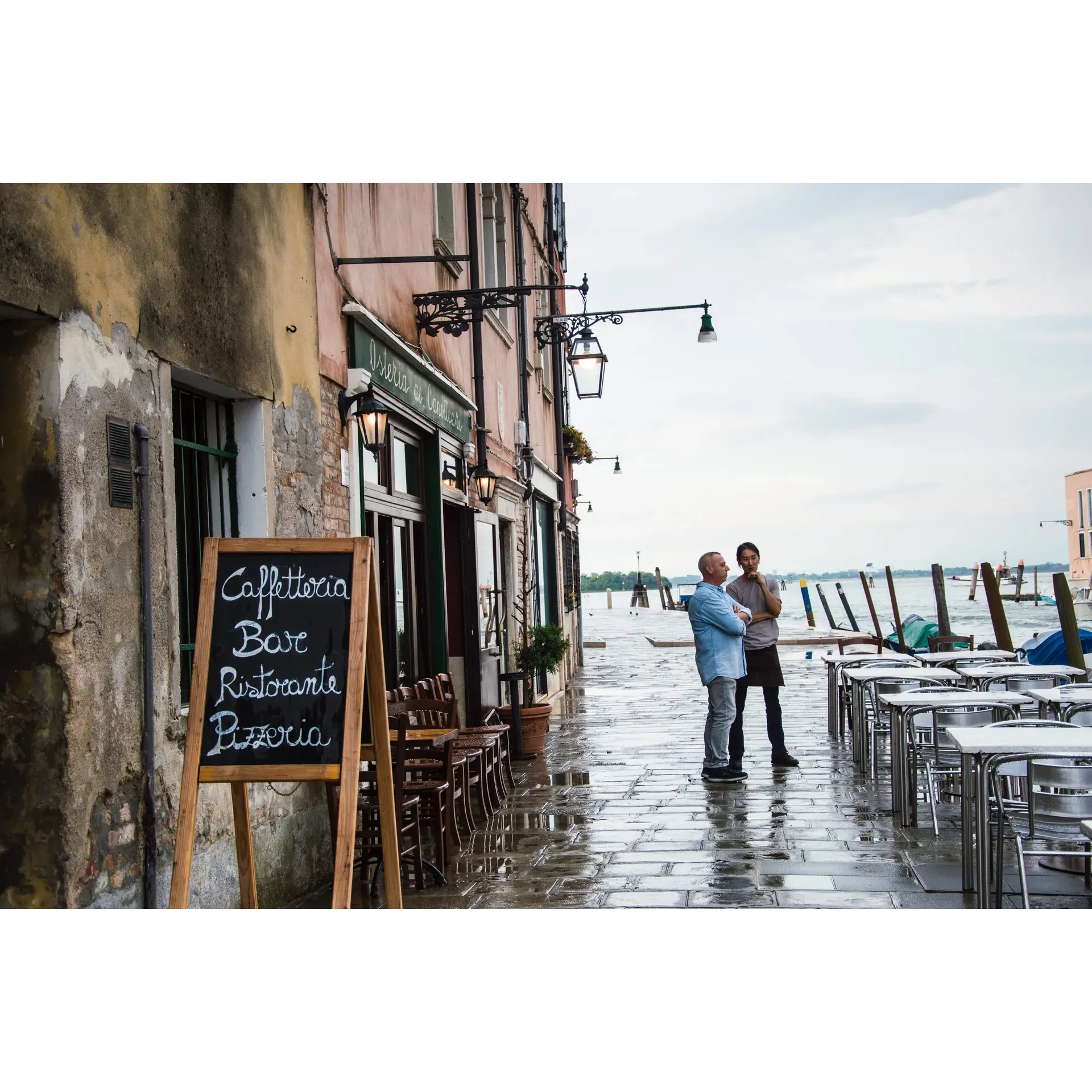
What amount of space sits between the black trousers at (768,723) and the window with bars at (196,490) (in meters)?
4.55

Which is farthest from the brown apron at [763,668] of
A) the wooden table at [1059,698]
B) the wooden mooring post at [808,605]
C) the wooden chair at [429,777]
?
the wooden mooring post at [808,605]

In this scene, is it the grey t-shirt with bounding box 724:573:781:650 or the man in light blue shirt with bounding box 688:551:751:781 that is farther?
the grey t-shirt with bounding box 724:573:781:650

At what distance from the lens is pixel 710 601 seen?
→ 8625mm

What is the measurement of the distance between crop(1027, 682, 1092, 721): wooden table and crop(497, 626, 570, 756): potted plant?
15.2 feet

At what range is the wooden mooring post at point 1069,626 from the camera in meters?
11.5

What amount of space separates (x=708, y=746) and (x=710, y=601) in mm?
1101

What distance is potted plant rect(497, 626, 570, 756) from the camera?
10.8 meters

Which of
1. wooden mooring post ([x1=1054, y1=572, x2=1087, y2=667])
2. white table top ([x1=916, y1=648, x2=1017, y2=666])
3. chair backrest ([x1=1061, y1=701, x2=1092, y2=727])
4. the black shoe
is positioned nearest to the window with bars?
the black shoe

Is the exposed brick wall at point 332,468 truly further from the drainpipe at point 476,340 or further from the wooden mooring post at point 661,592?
the wooden mooring post at point 661,592

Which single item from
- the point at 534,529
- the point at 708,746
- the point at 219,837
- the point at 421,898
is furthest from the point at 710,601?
the point at 534,529

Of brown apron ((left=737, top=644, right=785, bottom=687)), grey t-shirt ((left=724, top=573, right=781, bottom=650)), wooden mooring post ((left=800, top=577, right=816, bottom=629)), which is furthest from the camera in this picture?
wooden mooring post ((left=800, top=577, right=816, bottom=629))

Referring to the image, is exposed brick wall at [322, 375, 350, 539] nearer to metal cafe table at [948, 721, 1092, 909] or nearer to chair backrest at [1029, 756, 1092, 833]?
metal cafe table at [948, 721, 1092, 909]

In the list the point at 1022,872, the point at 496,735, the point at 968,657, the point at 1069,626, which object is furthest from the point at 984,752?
the point at 1069,626

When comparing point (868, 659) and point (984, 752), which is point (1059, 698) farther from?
point (868, 659)
